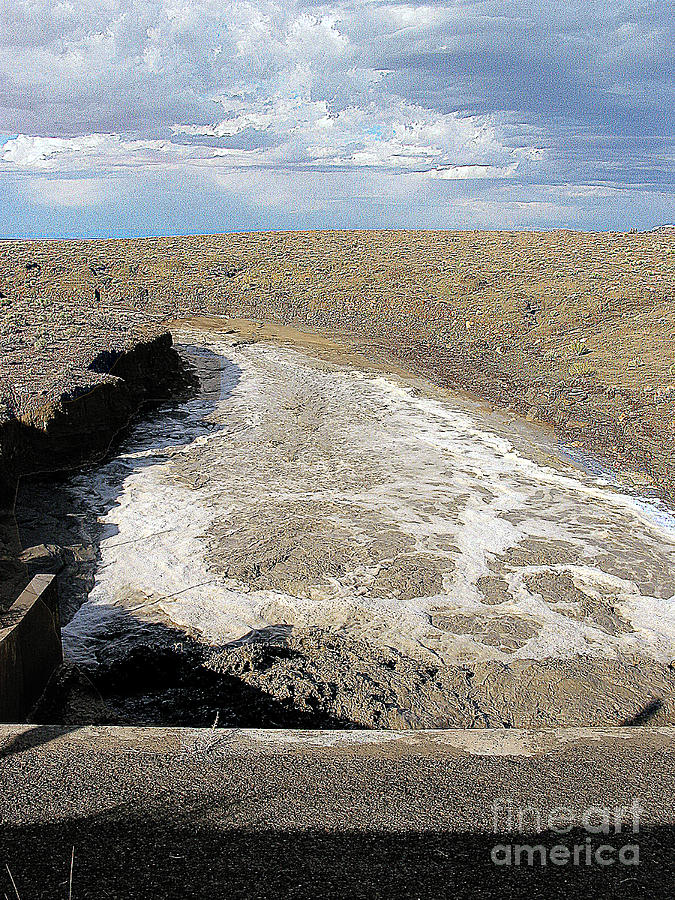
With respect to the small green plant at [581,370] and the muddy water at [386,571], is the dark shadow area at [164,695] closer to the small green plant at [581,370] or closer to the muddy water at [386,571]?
the muddy water at [386,571]

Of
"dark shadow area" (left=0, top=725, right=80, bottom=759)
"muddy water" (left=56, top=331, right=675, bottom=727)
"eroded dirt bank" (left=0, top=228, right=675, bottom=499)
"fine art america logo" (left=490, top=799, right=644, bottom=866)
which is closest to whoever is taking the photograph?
"fine art america logo" (left=490, top=799, right=644, bottom=866)

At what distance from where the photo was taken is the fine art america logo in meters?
2.74

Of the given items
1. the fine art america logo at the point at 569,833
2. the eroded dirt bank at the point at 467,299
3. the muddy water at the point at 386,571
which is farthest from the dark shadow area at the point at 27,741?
the eroded dirt bank at the point at 467,299

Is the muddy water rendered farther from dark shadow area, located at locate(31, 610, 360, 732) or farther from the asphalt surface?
the asphalt surface

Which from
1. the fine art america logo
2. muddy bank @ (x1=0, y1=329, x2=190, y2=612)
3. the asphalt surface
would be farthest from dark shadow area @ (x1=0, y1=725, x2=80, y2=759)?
the fine art america logo

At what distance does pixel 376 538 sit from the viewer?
7629mm

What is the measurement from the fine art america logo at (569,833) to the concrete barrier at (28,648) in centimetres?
264

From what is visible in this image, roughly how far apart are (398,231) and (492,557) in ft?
101

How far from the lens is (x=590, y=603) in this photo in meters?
6.60

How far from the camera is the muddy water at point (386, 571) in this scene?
5258 mm

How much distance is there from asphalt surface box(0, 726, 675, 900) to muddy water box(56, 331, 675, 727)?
4.35 feet

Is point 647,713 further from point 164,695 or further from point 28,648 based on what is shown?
point 28,648

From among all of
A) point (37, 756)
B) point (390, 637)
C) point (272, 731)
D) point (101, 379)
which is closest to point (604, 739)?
point (272, 731)

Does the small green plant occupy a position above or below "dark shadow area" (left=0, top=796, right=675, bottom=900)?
above
